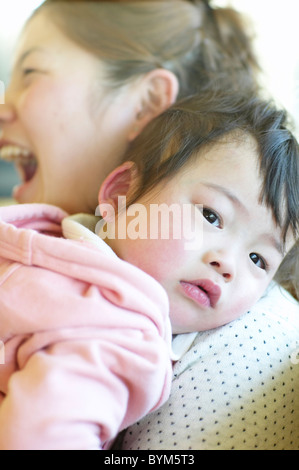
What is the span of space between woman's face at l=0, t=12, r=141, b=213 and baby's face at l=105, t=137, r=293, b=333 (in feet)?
0.98

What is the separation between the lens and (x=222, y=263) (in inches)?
28.3

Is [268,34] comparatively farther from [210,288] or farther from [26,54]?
[210,288]

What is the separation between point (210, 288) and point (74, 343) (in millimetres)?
236

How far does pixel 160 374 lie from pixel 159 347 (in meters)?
0.03

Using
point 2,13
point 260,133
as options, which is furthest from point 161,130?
point 2,13

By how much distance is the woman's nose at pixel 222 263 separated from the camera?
72 centimetres

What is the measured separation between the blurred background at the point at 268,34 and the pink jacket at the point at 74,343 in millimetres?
664

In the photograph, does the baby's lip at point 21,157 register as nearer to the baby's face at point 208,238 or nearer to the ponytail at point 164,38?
the ponytail at point 164,38

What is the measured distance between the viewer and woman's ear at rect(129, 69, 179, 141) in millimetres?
1052

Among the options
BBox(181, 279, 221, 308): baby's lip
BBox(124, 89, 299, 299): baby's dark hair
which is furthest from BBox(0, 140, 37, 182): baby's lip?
BBox(181, 279, 221, 308): baby's lip

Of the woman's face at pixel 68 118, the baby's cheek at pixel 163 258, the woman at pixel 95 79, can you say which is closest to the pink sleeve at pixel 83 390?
the baby's cheek at pixel 163 258

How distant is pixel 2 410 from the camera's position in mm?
560

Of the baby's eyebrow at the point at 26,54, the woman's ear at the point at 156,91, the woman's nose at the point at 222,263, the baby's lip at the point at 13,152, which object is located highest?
the baby's eyebrow at the point at 26,54
